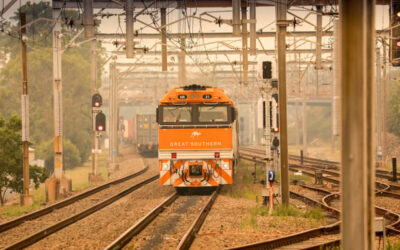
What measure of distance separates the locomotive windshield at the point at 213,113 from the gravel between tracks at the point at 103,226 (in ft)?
10.7

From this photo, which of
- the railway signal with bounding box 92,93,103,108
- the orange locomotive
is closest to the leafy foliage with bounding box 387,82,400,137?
the railway signal with bounding box 92,93,103,108

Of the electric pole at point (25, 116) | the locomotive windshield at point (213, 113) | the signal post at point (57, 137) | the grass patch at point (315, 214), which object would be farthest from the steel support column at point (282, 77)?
the electric pole at point (25, 116)

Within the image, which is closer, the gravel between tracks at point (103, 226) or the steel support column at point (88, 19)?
the gravel between tracks at point (103, 226)

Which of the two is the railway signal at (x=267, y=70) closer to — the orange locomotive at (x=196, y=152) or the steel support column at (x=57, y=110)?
the orange locomotive at (x=196, y=152)

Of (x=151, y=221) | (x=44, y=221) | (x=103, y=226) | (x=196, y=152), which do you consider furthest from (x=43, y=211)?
(x=196, y=152)

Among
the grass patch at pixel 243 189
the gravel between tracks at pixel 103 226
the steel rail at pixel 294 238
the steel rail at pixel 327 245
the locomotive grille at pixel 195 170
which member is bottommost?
the grass patch at pixel 243 189

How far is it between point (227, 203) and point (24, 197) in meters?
8.56

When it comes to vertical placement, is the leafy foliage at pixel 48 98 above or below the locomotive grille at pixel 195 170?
above

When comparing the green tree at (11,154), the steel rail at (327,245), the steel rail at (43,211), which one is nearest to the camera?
the steel rail at (327,245)

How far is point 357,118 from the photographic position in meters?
4.38

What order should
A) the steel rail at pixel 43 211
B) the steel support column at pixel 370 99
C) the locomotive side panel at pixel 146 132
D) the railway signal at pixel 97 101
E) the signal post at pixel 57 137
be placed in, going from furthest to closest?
the locomotive side panel at pixel 146 132
the railway signal at pixel 97 101
the signal post at pixel 57 137
the steel rail at pixel 43 211
the steel support column at pixel 370 99

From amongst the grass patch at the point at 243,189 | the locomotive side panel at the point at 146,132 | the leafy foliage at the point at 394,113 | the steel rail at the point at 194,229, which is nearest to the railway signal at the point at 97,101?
the grass patch at the point at 243,189

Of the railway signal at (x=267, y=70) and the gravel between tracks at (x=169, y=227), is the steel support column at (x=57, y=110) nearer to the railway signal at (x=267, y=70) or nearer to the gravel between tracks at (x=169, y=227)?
the gravel between tracks at (x=169, y=227)

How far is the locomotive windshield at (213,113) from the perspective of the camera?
17.9m
